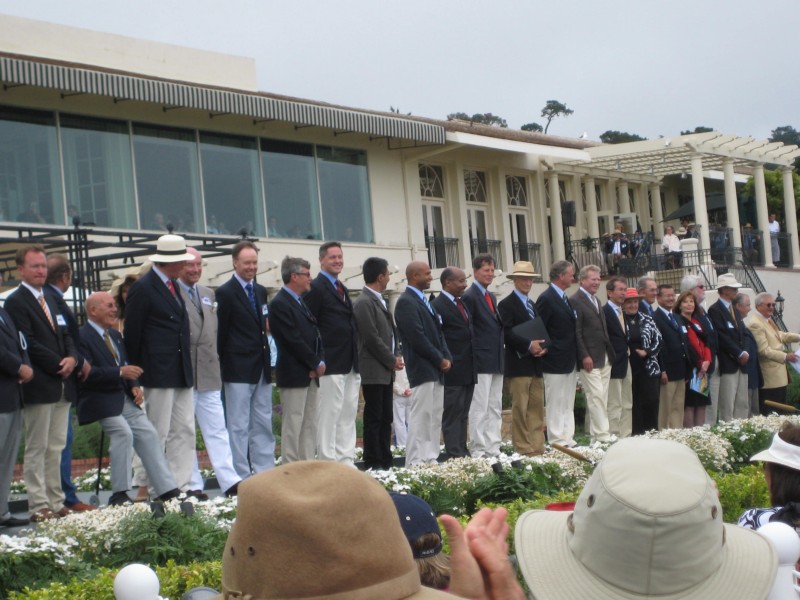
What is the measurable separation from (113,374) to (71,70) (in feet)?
36.0

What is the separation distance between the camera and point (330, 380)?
34.7 ft

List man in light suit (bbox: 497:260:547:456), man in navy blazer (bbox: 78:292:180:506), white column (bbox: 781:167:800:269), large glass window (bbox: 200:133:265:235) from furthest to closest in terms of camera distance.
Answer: white column (bbox: 781:167:800:269) → large glass window (bbox: 200:133:265:235) → man in light suit (bbox: 497:260:547:456) → man in navy blazer (bbox: 78:292:180:506)

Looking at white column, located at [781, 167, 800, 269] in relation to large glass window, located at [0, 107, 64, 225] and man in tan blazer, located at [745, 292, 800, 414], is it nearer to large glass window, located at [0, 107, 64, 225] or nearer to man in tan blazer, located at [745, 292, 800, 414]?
man in tan blazer, located at [745, 292, 800, 414]

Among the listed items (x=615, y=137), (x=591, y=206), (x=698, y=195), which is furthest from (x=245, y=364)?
(x=615, y=137)

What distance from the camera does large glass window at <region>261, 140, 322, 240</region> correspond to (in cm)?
2362

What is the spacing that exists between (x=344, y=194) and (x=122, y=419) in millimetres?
16579

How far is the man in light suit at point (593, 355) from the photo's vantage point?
42.8 ft

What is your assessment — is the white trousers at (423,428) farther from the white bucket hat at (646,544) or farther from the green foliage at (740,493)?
the white bucket hat at (646,544)

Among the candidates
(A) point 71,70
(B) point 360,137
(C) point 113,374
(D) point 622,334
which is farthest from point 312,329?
(B) point 360,137

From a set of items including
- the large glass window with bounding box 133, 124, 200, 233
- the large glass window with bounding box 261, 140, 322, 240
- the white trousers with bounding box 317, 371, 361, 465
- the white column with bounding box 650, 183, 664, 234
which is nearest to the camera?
the white trousers with bounding box 317, 371, 361, 465

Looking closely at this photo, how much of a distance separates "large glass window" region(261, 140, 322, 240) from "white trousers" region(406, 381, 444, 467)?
1257 cm

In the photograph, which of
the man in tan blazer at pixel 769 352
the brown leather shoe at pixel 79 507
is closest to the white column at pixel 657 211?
the man in tan blazer at pixel 769 352

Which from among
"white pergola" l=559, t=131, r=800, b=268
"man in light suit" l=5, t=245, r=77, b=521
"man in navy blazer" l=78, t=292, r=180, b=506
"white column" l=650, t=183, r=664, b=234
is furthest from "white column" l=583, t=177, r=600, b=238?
"man in light suit" l=5, t=245, r=77, b=521

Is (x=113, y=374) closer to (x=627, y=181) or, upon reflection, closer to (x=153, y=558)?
(x=153, y=558)
